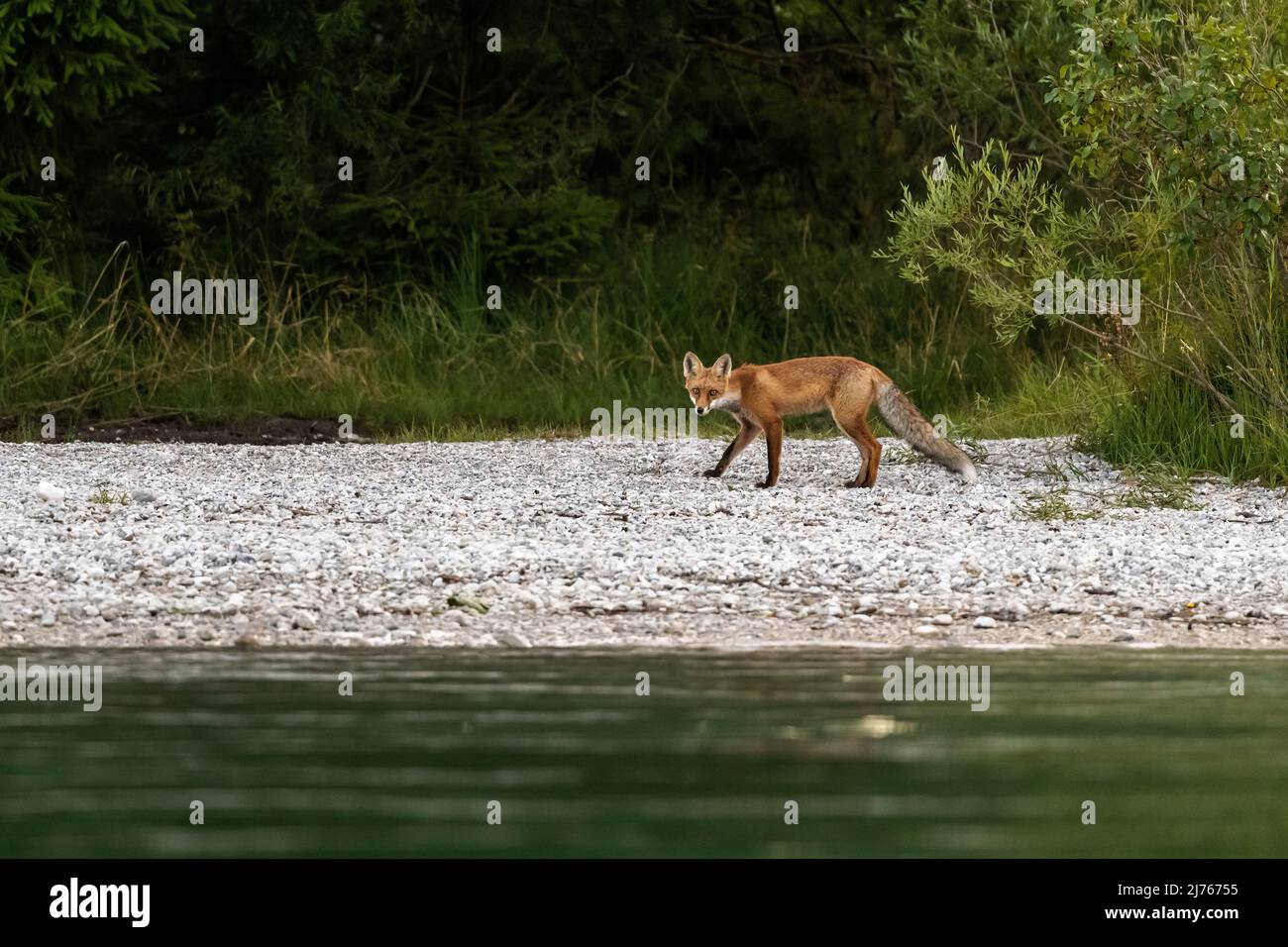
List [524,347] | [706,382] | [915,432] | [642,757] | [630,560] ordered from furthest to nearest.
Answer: [524,347]
[915,432]
[706,382]
[630,560]
[642,757]

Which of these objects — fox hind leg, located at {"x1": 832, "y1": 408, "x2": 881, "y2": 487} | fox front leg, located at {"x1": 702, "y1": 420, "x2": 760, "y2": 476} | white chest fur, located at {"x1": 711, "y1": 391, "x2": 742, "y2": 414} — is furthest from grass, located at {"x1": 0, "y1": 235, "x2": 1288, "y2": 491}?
white chest fur, located at {"x1": 711, "y1": 391, "x2": 742, "y2": 414}

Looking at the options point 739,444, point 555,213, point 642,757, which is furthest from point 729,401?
point 555,213

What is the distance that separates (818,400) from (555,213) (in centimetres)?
832

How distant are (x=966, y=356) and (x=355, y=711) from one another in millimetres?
13563

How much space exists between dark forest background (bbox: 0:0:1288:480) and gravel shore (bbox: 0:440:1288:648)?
7.96ft

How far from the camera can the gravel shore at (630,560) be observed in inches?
338

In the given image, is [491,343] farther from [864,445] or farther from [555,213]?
[864,445]

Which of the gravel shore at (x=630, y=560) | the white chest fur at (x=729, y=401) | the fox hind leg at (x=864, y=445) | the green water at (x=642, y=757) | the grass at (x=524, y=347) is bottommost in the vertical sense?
the green water at (x=642, y=757)

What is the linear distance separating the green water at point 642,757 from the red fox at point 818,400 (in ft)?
17.7

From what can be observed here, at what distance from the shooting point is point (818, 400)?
13.4 m

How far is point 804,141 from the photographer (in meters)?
24.3

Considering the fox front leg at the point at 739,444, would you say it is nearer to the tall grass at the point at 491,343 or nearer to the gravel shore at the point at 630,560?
the gravel shore at the point at 630,560

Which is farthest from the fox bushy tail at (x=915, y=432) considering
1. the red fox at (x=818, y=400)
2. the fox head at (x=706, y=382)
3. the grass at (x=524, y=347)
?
the grass at (x=524, y=347)

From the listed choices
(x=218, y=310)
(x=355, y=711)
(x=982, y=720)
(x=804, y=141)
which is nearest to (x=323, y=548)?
(x=355, y=711)
